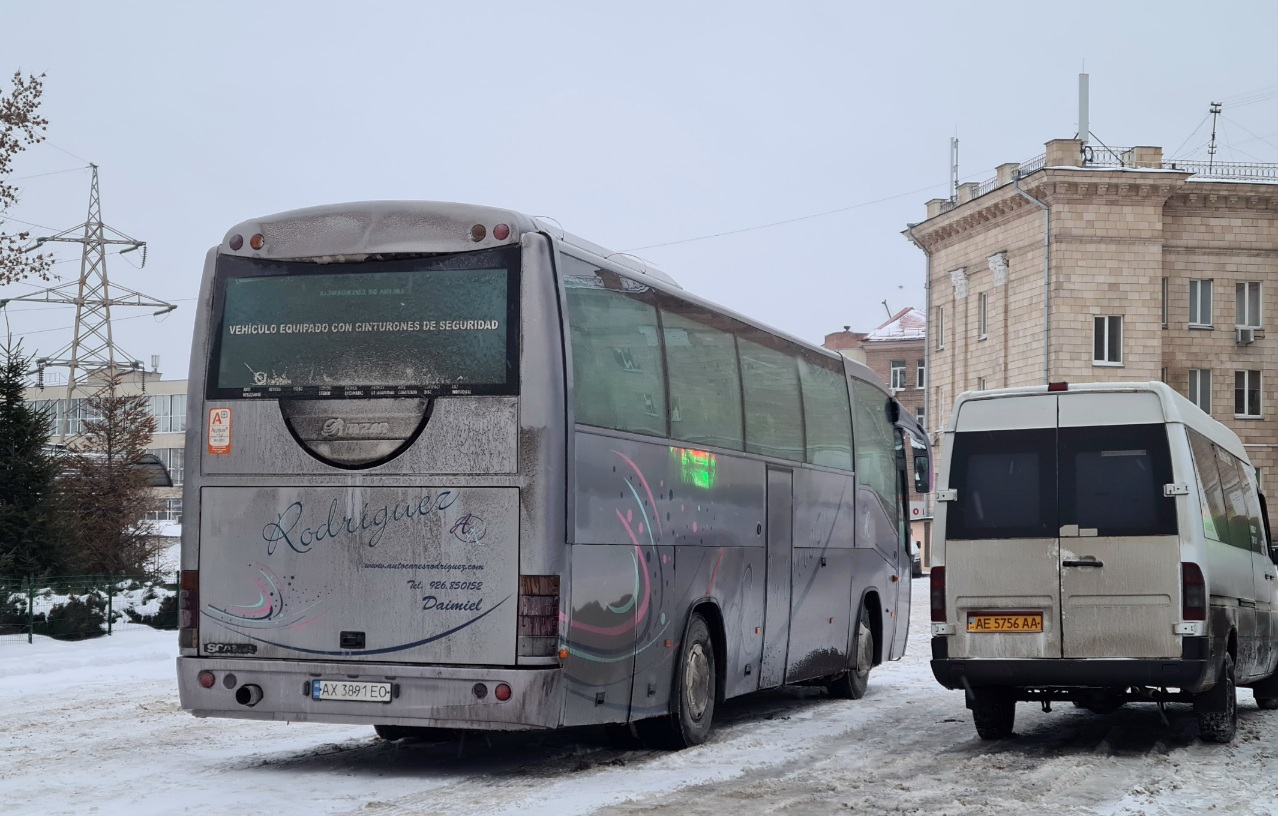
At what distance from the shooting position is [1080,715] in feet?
51.0

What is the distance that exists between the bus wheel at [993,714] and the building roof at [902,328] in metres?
92.0

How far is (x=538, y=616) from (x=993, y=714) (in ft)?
14.8

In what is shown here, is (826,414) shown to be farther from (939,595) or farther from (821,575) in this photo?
(939,595)

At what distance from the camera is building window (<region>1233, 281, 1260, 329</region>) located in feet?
214

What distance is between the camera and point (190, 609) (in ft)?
35.3

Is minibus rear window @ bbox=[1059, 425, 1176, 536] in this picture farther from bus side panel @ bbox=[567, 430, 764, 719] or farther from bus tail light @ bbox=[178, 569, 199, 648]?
bus tail light @ bbox=[178, 569, 199, 648]

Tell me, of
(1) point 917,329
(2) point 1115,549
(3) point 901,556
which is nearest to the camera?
(2) point 1115,549

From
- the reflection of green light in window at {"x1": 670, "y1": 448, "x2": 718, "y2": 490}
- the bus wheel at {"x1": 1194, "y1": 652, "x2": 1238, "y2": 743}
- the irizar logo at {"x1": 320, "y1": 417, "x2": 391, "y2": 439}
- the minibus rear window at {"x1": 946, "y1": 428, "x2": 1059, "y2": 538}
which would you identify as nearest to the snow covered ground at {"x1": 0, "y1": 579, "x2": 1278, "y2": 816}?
the bus wheel at {"x1": 1194, "y1": 652, "x2": 1238, "y2": 743}

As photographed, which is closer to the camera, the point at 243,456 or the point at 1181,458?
the point at 243,456

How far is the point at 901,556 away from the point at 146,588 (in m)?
13.6

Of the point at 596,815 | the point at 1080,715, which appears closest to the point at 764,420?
the point at 1080,715

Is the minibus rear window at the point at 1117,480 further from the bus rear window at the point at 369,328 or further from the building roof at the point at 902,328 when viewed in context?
the building roof at the point at 902,328

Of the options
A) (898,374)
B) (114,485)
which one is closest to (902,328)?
(898,374)

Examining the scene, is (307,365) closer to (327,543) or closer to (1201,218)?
(327,543)
